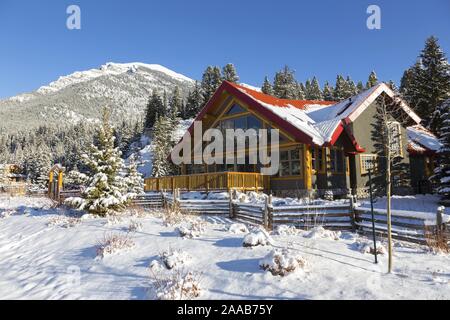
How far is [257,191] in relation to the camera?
65.3ft

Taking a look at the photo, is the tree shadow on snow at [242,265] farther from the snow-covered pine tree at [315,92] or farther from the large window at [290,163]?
the snow-covered pine tree at [315,92]

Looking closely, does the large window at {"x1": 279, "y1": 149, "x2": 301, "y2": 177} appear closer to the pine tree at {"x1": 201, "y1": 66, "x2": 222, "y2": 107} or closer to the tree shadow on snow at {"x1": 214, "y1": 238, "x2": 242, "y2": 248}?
the tree shadow on snow at {"x1": 214, "y1": 238, "x2": 242, "y2": 248}

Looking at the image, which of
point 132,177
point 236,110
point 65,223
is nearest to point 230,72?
point 236,110

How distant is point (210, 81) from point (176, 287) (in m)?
74.2

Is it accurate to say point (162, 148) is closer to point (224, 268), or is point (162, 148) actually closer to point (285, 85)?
point (285, 85)

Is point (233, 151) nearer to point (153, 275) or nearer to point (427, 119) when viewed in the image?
point (153, 275)

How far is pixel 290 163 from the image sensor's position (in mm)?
19891

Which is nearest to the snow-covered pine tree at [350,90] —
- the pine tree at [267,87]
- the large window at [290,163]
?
the pine tree at [267,87]

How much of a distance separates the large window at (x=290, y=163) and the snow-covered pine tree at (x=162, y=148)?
62.9ft

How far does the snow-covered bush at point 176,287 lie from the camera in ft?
17.6
